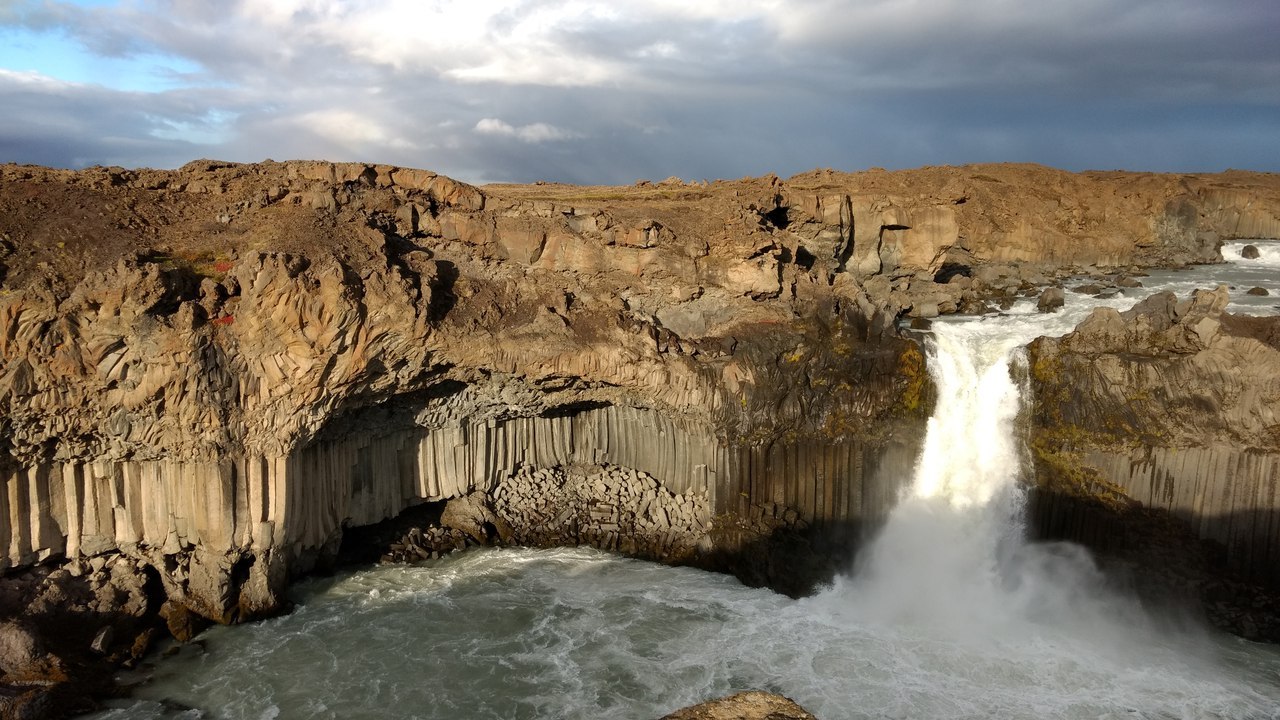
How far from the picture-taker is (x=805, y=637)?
1870cm

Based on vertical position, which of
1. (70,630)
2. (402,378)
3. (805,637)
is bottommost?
(805,637)

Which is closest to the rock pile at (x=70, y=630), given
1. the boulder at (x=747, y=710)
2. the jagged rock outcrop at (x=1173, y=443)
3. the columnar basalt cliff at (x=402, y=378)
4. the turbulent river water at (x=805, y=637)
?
the columnar basalt cliff at (x=402, y=378)

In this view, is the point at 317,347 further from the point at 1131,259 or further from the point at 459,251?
the point at 1131,259

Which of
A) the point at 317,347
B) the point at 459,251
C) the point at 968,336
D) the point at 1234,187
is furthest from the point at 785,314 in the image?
the point at 1234,187

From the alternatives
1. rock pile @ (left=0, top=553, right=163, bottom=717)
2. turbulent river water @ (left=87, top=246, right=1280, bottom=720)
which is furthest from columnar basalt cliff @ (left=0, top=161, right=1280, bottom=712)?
A: turbulent river water @ (left=87, top=246, right=1280, bottom=720)

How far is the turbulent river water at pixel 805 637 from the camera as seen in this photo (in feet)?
53.7

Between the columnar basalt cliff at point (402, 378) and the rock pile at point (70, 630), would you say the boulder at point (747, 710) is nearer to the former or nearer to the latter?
the columnar basalt cliff at point (402, 378)

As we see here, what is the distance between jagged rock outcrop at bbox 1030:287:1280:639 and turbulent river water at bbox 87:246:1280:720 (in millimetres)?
Answer: 891

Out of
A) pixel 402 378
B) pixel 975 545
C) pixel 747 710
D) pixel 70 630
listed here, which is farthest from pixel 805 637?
pixel 70 630

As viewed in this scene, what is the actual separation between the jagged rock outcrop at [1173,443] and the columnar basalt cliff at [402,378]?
148 inches

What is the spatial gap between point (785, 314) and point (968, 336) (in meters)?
5.55

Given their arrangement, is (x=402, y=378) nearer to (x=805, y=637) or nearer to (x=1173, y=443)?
(x=805, y=637)

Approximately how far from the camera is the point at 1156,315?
22188 mm

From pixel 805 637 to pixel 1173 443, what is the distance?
10478 mm
